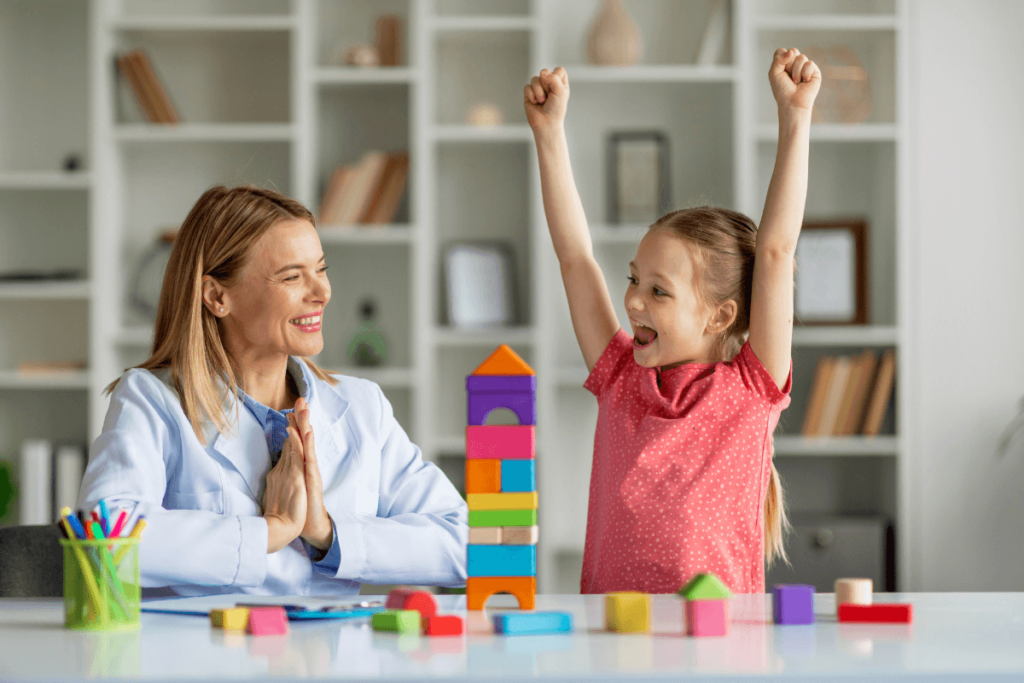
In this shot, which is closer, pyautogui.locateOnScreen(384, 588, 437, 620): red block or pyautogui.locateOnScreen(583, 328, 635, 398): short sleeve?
pyautogui.locateOnScreen(384, 588, 437, 620): red block

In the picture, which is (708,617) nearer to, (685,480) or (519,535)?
(519,535)

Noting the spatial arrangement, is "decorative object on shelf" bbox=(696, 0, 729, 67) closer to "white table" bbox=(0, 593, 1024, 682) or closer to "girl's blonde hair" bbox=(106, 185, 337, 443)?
"girl's blonde hair" bbox=(106, 185, 337, 443)

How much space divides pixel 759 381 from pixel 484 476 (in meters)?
0.50

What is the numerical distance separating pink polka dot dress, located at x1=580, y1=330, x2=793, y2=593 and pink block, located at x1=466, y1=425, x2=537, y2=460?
0.33 meters

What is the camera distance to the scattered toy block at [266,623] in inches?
33.7

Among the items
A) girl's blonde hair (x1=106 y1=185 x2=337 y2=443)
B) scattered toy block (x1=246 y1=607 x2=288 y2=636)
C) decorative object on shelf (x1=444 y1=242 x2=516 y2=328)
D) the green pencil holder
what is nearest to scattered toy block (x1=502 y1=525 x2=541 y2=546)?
scattered toy block (x1=246 y1=607 x2=288 y2=636)

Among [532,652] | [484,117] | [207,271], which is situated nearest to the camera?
[532,652]

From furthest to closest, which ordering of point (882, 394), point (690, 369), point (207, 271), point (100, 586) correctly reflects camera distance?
point (882, 394)
point (207, 271)
point (690, 369)
point (100, 586)

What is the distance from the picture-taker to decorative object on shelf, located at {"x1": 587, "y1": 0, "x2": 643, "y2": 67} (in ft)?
10.3

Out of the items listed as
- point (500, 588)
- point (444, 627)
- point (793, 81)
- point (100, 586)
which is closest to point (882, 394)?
point (793, 81)

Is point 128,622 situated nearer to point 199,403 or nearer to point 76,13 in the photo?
point 199,403

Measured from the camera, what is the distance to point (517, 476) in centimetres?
92

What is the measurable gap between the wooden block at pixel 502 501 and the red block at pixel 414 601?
0.31 ft

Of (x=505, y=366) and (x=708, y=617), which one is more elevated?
(x=505, y=366)
